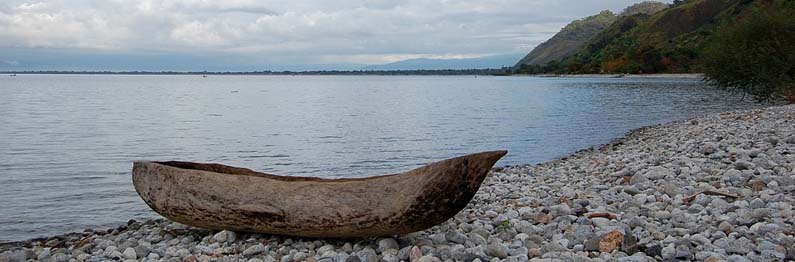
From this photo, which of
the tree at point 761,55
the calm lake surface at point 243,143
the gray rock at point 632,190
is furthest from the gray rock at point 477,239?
the tree at point 761,55

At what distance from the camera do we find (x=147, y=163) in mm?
8531

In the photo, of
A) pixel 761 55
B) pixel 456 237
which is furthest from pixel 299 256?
pixel 761 55

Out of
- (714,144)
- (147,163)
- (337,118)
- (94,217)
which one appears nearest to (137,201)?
(94,217)

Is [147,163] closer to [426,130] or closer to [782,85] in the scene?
[426,130]

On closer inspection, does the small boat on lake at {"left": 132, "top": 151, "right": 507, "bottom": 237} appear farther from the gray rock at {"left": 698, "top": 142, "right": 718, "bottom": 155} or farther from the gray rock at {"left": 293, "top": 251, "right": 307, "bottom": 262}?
the gray rock at {"left": 698, "top": 142, "right": 718, "bottom": 155}

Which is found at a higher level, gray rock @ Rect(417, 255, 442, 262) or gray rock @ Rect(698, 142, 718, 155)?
gray rock @ Rect(417, 255, 442, 262)

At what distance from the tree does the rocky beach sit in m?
24.5

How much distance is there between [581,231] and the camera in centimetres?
713

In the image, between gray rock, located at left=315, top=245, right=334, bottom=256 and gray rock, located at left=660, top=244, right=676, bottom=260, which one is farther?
gray rock, located at left=315, top=245, right=334, bottom=256

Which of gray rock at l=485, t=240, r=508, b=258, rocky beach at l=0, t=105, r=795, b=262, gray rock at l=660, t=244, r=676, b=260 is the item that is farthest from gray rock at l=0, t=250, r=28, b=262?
gray rock at l=660, t=244, r=676, b=260

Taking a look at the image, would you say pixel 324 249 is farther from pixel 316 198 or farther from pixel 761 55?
pixel 761 55

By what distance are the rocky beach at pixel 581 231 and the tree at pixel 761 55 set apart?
2446cm

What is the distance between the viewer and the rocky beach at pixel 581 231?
6.44 meters

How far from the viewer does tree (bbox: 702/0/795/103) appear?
110ft
